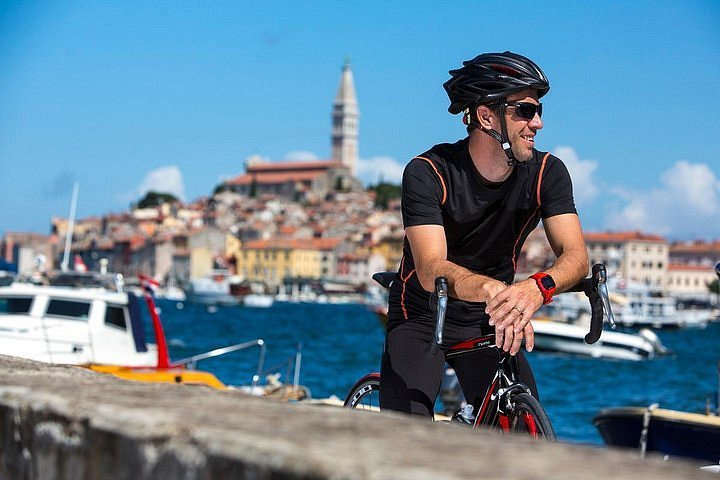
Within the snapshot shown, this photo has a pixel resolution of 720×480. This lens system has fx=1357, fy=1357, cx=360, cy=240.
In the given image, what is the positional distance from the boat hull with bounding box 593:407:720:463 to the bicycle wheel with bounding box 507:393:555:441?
655 centimetres

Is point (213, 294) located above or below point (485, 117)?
above

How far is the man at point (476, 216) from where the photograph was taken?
3.64 meters

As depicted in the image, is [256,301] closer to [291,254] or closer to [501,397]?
[291,254]

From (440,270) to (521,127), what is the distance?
1.53ft

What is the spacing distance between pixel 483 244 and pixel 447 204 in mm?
178

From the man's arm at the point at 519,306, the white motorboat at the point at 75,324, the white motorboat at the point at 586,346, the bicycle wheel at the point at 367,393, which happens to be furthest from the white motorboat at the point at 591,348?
the man's arm at the point at 519,306

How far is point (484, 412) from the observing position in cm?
361

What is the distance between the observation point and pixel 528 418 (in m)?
Result: 3.37

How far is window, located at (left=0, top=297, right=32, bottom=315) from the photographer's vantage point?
56.2ft

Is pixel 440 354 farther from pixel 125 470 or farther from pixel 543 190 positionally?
pixel 125 470

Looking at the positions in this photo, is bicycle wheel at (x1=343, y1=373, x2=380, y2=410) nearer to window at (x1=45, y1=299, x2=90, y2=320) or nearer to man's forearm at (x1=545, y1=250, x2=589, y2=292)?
man's forearm at (x1=545, y1=250, x2=589, y2=292)

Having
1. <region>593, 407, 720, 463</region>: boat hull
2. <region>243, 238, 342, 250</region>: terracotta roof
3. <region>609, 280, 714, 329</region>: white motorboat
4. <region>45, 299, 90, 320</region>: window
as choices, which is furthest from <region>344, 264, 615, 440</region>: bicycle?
<region>243, 238, 342, 250</region>: terracotta roof

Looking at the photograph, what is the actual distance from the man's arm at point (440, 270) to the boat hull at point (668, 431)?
6.58 metres

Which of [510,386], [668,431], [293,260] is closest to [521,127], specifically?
[510,386]
